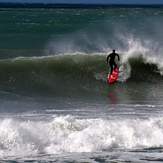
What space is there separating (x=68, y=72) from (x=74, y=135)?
1100 cm

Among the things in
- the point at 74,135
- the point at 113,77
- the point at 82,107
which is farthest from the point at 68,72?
the point at 74,135

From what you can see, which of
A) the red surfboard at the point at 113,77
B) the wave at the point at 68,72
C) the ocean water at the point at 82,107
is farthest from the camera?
the red surfboard at the point at 113,77

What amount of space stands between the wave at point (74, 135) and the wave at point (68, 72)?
249 inches

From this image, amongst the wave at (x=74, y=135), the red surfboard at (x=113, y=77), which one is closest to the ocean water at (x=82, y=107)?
the wave at (x=74, y=135)

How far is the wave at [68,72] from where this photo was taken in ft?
71.1

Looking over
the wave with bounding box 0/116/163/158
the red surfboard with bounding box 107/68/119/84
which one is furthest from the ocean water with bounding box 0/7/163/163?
the red surfboard with bounding box 107/68/119/84

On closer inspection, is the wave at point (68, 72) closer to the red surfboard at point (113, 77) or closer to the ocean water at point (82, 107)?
the ocean water at point (82, 107)

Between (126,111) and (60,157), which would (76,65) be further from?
(60,157)

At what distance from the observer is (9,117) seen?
50.4 feet

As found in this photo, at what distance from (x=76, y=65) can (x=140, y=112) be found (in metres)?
9.77

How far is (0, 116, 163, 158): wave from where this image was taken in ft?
42.9

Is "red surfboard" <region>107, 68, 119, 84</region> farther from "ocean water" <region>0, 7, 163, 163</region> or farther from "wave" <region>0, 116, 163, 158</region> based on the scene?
"wave" <region>0, 116, 163, 158</region>

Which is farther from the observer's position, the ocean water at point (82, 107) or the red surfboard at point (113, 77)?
the red surfboard at point (113, 77)

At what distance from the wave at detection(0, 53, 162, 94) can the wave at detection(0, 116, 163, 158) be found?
632 centimetres
